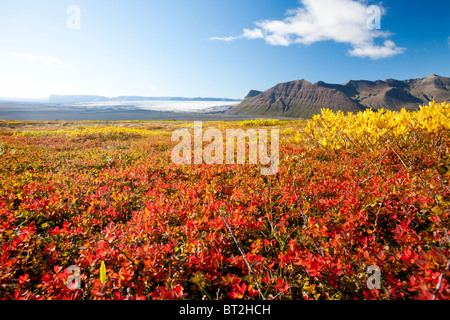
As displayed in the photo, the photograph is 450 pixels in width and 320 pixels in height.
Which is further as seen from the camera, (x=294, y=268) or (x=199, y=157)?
(x=199, y=157)

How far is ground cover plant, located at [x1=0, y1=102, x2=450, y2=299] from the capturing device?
2.18 meters

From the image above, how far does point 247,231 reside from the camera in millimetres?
3201

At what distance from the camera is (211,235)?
299 cm

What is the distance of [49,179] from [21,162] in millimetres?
3091

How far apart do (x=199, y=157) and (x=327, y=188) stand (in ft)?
17.3

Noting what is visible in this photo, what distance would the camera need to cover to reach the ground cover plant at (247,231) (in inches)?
85.7

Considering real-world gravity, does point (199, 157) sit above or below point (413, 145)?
below
